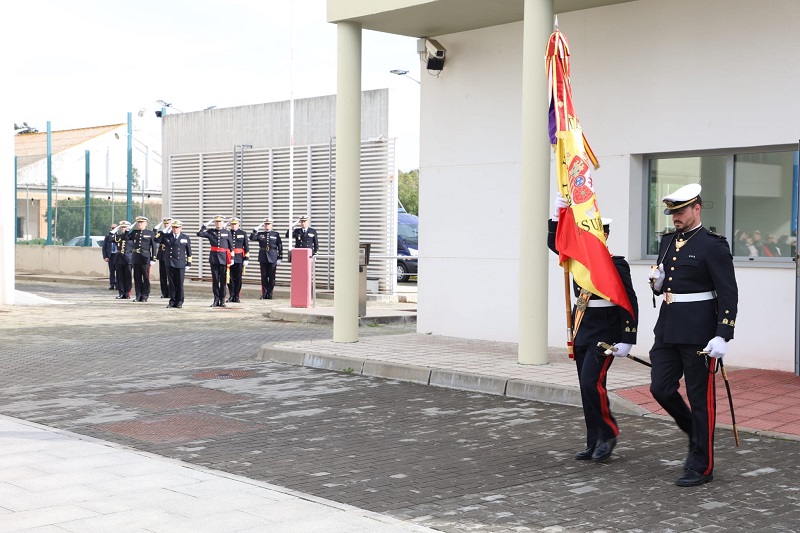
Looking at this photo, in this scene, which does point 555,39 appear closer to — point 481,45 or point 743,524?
point 481,45

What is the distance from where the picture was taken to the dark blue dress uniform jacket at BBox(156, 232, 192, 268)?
23.7m

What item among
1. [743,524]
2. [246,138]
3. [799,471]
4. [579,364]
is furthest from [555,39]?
[246,138]

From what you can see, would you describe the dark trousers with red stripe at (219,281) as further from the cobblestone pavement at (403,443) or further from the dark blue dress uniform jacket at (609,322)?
the dark blue dress uniform jacket at (609,322)

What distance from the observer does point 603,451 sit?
24.5 feet

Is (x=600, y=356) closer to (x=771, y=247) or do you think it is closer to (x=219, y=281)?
(x=771, y=247)

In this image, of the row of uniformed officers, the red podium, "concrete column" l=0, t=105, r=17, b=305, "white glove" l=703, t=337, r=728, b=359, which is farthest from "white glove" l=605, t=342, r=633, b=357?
"concrete column" l=0, t=105, r=17, b=305

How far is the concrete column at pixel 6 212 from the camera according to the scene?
77.4ft

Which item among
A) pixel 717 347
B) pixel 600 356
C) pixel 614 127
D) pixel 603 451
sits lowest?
pixel 603 451

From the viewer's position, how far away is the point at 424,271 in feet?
50.4

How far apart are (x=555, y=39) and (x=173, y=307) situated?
14391 mm

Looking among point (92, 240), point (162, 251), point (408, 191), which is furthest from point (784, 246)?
point (408, 191)

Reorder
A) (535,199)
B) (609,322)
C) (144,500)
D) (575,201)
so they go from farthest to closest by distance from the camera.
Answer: (535,199) → (575,201) → (609,322) → (144,500)

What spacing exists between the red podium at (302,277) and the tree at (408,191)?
49.5m

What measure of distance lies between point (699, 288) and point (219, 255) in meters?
17.8
